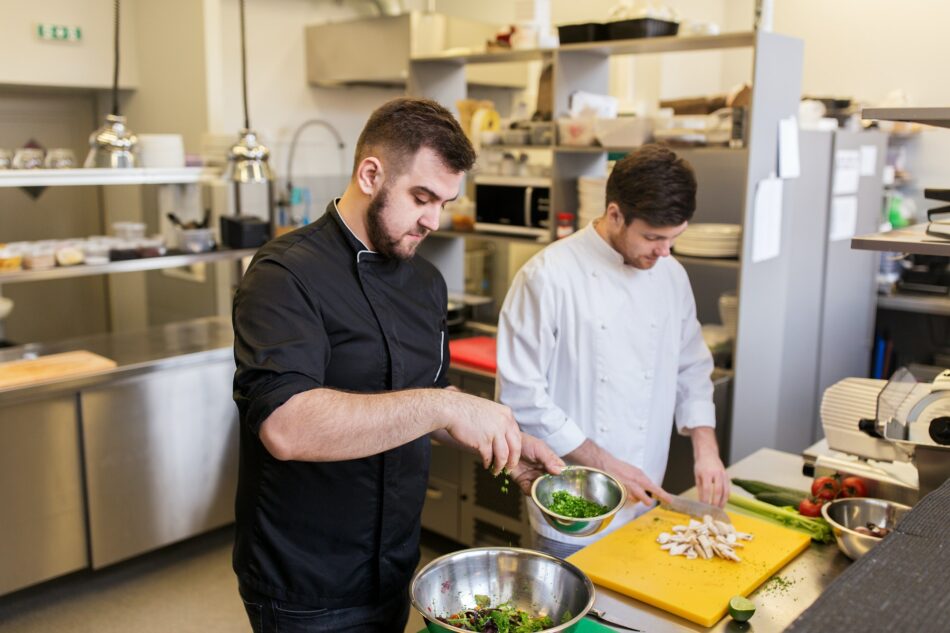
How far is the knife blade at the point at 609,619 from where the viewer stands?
161 cm

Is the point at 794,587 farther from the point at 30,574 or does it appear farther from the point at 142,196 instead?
the point at 142,196

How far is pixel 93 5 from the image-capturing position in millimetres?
4547

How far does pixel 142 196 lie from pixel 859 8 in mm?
4986

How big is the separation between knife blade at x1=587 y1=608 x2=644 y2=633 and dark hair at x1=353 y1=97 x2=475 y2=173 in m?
0.86

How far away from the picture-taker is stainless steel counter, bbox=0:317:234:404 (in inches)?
123

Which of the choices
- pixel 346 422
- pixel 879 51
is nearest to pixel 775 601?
pixel 346 422

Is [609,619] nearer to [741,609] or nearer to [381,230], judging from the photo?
Answer: [741,609]

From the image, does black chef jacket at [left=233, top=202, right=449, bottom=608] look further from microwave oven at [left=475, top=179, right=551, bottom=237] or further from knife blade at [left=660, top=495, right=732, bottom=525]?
microwave oven at [left=475, top=179, right=551, bottom=237]

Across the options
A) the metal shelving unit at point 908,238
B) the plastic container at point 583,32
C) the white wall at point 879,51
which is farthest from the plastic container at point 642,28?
the white wall at point 879,51

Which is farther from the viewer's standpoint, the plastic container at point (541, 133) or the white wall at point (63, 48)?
the white wall at point (63, 48)

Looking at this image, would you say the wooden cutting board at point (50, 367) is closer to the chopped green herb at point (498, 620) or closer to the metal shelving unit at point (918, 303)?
the chopped green herb at point (498, 620)

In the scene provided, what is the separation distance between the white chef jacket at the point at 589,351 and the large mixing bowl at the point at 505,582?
A: 575 mm

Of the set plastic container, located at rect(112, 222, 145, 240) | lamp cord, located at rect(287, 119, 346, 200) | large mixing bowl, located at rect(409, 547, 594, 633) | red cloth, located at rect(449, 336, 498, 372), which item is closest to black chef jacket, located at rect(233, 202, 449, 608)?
large mixing bowl, located at rect(409, 547, 594, 633)

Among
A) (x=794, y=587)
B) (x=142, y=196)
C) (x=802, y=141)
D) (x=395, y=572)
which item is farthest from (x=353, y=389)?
(x=142, y=196)
